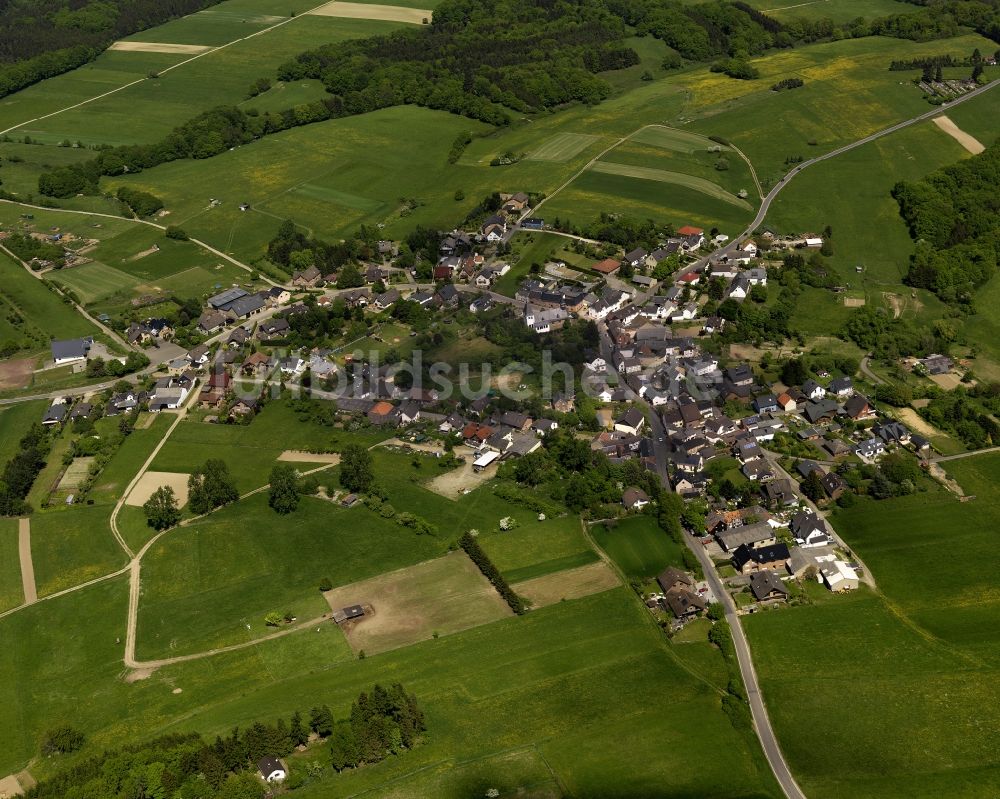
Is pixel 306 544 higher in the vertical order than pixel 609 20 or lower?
lower

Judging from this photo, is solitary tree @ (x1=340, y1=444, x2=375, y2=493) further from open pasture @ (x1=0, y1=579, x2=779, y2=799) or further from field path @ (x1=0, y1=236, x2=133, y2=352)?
Answer: field path @ (x1=0, y1=236, x2=133, y2=352)

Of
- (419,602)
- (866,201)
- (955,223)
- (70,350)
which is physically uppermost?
(866,201)

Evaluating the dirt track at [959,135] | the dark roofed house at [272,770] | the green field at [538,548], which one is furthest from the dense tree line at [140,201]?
the dirt track at [959,135]

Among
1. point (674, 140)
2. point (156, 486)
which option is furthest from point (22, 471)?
point (674, 140)

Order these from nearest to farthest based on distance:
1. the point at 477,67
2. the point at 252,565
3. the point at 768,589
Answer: the point at 768,589 → the point at 252,565 → the point at 477,67

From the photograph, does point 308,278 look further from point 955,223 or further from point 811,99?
point 811,99

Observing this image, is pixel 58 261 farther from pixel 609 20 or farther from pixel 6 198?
pixel 609 20

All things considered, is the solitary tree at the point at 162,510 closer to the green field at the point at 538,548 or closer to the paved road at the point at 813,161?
the green field at the point at 538,548

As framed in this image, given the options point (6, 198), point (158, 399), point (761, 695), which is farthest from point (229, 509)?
point (6, 198)
